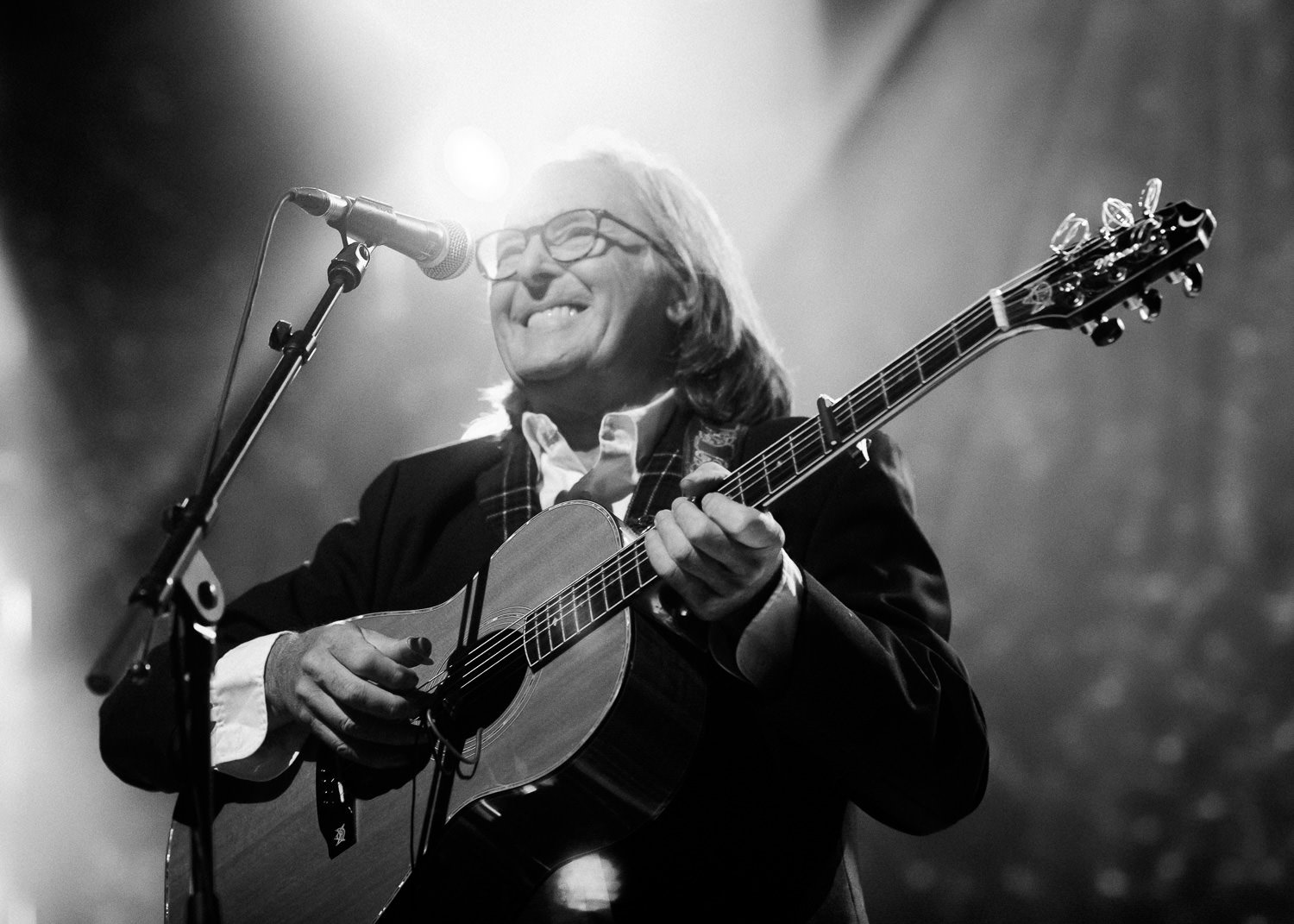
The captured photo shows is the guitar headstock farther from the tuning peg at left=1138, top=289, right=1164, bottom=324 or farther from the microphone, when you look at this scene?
the microphone

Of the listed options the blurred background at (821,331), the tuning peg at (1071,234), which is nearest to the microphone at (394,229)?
the tuning peg at (1071,234)

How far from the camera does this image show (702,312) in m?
2.89

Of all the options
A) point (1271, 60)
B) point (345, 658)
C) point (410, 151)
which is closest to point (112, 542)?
point (410, 151)

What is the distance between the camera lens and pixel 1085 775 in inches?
149

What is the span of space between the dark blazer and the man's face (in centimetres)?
42

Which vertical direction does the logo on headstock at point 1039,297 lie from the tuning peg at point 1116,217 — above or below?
below

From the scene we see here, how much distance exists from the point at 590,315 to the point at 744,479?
2.70 feet

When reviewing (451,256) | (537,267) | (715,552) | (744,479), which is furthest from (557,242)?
(715,552)

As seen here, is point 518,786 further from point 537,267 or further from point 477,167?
point 477,167

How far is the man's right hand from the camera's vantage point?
2164mm

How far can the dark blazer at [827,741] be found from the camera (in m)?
1.88

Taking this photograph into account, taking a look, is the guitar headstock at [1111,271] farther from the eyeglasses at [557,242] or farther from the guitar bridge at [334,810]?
the guitar bridge at [334,810]

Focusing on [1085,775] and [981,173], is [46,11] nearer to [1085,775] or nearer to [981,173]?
[981,173]

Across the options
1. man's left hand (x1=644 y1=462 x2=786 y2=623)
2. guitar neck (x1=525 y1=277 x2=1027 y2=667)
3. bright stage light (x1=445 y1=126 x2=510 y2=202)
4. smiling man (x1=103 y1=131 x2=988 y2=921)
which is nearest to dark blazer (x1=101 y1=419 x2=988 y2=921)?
smiling man (x1=103 y1=131 x2=988 y2=921)
